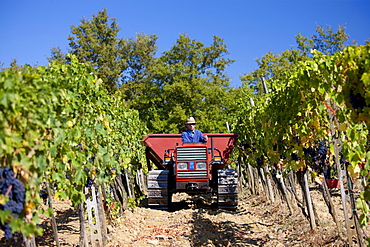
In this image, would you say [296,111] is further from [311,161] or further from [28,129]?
[28,129]

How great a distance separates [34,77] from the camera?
321cm

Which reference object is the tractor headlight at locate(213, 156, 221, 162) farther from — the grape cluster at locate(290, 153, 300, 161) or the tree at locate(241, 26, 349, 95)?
the tree at locate(241, 26, 349, 95)

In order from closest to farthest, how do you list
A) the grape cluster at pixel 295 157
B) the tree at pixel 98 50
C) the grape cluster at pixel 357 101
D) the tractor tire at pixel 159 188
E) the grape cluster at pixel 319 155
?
the grape cluster at pixel 357 101, the grape cluster at pixel 319 155, the grape cluster at pixel 295 157, the tractor tire at pixel 159 188, the tree at pixel 98 50

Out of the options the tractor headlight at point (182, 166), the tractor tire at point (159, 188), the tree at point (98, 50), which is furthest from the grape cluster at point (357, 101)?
the tree at point (98, 50)

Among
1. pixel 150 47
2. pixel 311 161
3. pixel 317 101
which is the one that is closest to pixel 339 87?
pixel 317 101

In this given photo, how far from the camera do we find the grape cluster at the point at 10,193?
2807mm

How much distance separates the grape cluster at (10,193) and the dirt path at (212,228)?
3431 millimetres

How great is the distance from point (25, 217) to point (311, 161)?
4187 mm

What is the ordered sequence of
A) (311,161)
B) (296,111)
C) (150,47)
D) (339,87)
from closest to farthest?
1. (339,87)
2. (296,111)
3. (311,161)
4. (150,47)

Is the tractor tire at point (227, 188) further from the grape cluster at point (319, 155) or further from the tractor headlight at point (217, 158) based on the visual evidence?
the grape cluster at point (319, 155)

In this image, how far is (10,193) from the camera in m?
2.87

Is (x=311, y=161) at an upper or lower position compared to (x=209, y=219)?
upper

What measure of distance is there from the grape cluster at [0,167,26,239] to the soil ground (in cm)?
338

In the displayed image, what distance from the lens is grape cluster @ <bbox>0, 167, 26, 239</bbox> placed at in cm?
281
